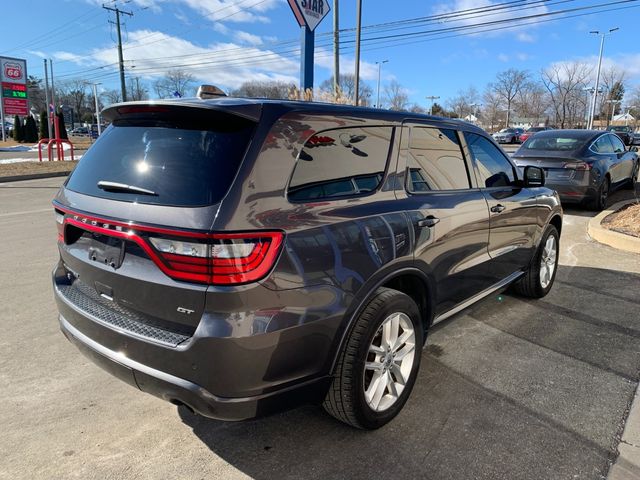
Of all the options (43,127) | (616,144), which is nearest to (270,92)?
(43,127)

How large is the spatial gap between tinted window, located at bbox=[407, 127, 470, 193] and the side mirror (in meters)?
1.03

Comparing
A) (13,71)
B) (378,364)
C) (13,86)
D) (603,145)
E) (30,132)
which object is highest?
(13,71)

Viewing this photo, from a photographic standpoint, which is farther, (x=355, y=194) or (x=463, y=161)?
(x=463, y=161)

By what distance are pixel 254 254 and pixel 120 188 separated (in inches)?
33.2

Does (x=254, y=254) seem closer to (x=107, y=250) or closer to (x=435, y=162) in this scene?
(x=107, y=250)

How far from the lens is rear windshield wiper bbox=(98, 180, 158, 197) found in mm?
2217

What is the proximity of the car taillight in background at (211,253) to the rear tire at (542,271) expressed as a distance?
11.0ft

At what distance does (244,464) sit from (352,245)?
4.03 feet

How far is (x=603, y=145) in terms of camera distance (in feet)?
32.2

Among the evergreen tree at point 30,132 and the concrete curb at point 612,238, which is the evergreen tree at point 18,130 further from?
the concrete curb at point 612,238

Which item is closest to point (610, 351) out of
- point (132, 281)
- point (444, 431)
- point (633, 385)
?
point (633, 385)

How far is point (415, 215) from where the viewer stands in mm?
2809

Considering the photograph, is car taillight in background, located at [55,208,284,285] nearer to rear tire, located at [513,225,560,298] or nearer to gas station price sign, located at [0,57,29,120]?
rear tire, located at [513,225,560,298]

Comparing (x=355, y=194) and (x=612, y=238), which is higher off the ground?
(x=355, y=194)
